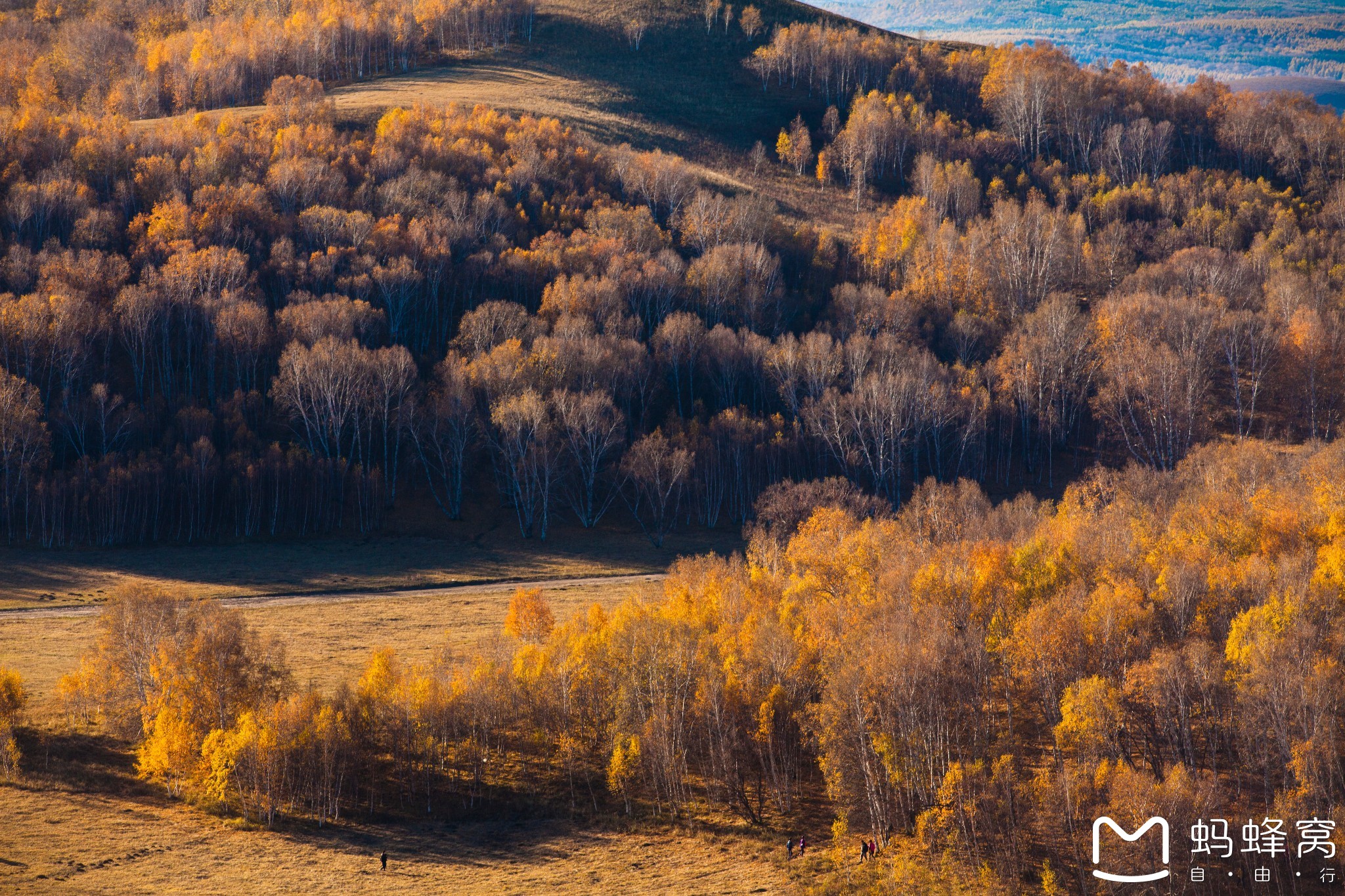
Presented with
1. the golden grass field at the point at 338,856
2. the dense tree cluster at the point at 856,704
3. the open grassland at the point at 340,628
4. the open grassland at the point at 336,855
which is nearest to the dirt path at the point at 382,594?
the open grassland at the point at 340,628

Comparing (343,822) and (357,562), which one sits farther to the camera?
(357,562)

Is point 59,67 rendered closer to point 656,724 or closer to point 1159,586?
point 656,724

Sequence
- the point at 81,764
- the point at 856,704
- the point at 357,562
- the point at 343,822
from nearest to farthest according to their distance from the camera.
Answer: the point at 856,704 < the point at 343,822 < the point at 81,764 < the point at 357,562

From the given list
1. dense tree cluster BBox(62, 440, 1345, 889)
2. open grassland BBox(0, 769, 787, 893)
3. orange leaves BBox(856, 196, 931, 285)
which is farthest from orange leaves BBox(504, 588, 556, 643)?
orange leaves BBox(856, 196, 931, 285)

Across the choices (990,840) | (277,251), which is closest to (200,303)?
(277,251)

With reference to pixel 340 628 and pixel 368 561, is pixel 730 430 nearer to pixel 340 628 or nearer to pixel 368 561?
pixel 368 561

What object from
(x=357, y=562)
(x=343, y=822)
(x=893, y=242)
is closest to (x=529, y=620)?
(x=343, y=822)
